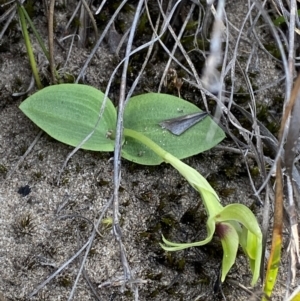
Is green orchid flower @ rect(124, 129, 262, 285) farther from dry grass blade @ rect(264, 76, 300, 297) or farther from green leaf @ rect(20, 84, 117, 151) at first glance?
green leaf @ rect(20, 84, 117, 151)

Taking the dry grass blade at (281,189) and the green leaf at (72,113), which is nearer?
the dry grass blade at (281,189)

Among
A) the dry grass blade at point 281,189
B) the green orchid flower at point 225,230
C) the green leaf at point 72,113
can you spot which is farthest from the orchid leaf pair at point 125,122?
the dry grass blade at point 281,189

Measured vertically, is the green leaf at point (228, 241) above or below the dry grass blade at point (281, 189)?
below

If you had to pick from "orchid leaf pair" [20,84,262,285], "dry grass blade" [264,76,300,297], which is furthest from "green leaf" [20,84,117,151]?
"dry grass blade" [264,76,300,297]

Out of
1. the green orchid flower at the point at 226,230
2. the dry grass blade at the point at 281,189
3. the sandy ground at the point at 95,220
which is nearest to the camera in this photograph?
the dry grass blade at the point at 281,189

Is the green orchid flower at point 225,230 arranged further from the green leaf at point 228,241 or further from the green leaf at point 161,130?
the green leaf at point 161,130

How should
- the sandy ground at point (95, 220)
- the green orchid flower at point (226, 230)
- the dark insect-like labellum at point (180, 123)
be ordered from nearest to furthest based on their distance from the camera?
the green orchid flower at point (226, 230) → the sandy ground at point (95, 220) → the dark insect-like labellum at point (180, 123)
